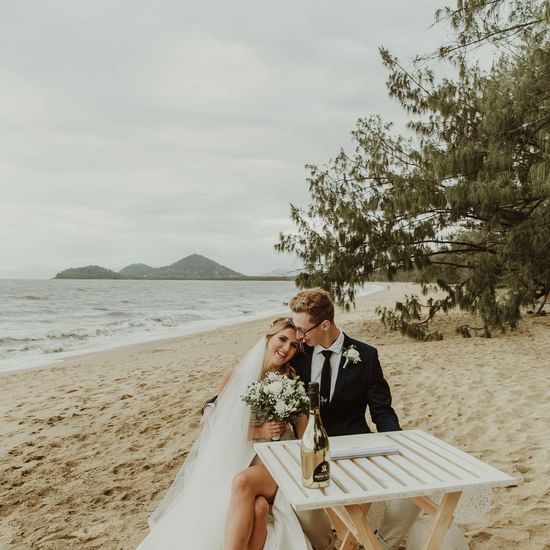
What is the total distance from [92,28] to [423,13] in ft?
19.4

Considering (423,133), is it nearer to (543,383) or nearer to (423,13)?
(423,13)

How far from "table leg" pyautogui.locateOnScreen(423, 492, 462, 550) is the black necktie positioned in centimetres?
85

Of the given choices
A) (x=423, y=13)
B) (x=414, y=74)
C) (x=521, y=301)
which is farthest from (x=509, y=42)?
(x=521, y=301)

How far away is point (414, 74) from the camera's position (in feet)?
32.0

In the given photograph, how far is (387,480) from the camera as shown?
1.79 metres

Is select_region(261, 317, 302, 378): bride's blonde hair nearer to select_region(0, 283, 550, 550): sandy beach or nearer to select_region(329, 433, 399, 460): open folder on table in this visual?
select_region(329, 433, 399, 460): open folder on table

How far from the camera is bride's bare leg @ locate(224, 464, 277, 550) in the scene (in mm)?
2105

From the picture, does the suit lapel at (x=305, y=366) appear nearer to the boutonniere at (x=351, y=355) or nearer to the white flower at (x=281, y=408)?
the boutonniere at (x=351, y=355)

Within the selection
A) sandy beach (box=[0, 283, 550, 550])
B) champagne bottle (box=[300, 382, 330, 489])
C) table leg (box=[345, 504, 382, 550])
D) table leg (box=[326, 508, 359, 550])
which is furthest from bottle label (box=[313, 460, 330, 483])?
sandy beach (box=[0, 283, 550, 550])

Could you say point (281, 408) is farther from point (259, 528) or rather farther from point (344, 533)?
point (344, 533)

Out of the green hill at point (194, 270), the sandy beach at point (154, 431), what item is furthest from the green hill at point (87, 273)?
the sandy beach at point (154, 431)

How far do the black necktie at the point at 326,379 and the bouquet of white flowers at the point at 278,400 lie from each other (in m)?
0.29

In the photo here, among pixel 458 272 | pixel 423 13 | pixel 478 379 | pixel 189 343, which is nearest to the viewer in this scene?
pixel 423 13

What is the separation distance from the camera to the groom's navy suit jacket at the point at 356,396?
2.65 m
